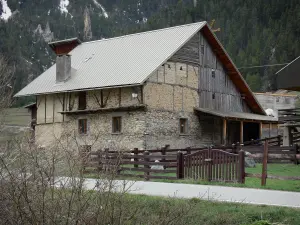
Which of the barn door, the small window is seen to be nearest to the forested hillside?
the small window

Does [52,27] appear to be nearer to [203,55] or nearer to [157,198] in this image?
[203,55]

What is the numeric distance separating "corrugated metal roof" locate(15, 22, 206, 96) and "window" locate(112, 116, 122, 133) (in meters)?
2.47

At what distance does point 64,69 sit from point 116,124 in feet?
21.8

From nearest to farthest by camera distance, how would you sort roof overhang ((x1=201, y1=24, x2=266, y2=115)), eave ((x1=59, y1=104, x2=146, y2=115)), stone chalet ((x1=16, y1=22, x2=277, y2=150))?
eave ((x1=59, y1=104, x2=146, y2=115)) < stone chalet ((x1=16, y1=22, x2=277, y2=150)) < roof overhang ((x1=201, y1=24, x2=266, y2=115))

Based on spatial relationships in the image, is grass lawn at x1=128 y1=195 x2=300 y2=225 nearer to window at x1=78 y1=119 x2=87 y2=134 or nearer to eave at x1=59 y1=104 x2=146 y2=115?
eave at x1=59 y1=104 x2=146 y2=115

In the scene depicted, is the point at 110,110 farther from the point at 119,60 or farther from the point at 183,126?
the point at 183,126

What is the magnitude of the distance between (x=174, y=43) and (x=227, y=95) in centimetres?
672

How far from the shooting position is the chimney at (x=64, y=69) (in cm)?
4100

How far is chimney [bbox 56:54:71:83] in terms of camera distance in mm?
41000

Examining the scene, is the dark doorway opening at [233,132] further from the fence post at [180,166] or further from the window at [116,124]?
the fence post at [180,166]

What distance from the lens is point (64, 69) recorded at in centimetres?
4109

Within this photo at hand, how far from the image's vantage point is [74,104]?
39625mm

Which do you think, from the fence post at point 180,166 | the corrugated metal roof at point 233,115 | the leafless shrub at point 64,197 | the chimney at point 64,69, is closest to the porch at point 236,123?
the corrugated metal roof at point 233,115

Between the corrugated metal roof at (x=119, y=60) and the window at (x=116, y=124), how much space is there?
2466 mm
